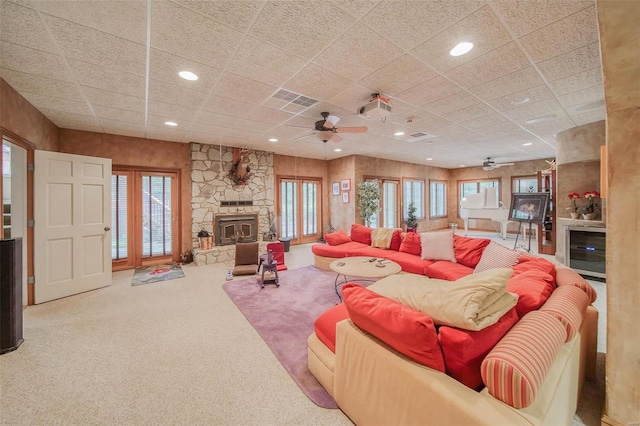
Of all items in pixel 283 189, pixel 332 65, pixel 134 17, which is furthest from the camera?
pixel 283 189

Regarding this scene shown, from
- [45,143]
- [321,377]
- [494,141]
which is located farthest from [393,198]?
[45,143]

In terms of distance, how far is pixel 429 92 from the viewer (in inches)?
122

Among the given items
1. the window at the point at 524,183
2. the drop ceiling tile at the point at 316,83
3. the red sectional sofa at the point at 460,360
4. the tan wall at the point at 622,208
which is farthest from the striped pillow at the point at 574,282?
the window at the point at 524,183

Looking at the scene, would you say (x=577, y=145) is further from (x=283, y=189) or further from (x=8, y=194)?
(x=8, y=194)

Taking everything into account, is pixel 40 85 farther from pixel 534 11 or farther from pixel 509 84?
pixel 509 84

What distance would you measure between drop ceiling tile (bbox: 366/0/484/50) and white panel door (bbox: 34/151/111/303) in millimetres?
4517

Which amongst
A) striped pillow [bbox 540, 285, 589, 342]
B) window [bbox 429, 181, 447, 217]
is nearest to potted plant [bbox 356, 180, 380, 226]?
window [bbox 429, 181, 447, 217]

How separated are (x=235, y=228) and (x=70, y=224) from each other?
2.96 m

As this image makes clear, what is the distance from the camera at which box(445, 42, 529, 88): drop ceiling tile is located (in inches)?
90.2

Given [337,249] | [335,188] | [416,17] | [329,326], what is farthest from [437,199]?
[329,326]

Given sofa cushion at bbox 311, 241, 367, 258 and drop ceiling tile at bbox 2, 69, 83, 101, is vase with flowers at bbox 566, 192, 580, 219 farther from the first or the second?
drop ceiling tile at bbox 2, 69, 83, 101

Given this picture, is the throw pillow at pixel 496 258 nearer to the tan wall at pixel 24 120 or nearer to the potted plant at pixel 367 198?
the potted plant at pixel 367 198

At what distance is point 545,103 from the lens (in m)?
3.51

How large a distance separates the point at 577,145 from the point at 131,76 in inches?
285
